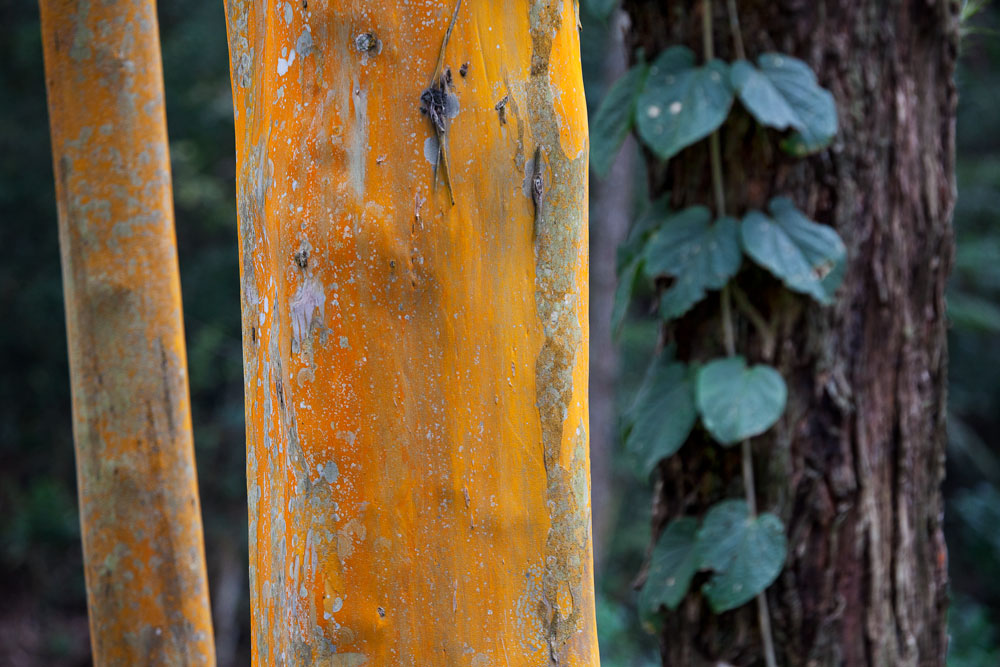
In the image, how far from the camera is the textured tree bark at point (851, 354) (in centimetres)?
119

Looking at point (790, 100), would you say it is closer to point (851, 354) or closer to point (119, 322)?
point (851, 354)

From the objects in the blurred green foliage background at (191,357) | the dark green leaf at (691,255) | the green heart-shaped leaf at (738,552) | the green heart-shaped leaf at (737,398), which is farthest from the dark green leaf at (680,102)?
the blurred green foliage background at (191,357)

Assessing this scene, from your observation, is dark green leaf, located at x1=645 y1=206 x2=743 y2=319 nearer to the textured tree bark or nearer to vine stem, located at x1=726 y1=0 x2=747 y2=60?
the textured tree bark

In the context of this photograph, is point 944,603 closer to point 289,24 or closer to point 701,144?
point 701,144

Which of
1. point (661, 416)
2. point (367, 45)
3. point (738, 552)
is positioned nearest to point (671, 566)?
point (738, 552)

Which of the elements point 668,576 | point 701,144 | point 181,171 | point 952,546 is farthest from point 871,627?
point 952,546

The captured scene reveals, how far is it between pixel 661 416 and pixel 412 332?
0.75 meters

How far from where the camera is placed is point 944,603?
4.13ft

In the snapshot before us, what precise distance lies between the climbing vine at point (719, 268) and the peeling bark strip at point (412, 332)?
2.03 feet

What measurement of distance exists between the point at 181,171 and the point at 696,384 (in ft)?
13.5

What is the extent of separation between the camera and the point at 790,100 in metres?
1.15

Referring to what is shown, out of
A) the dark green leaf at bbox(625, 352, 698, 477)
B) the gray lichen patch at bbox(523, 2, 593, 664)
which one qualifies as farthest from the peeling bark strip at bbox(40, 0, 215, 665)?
the dark green leaf at bbox(625, 352, 698, 477)

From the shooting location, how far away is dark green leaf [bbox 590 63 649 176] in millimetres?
1228

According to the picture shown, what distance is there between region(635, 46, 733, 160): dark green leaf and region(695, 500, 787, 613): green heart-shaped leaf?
559mm
